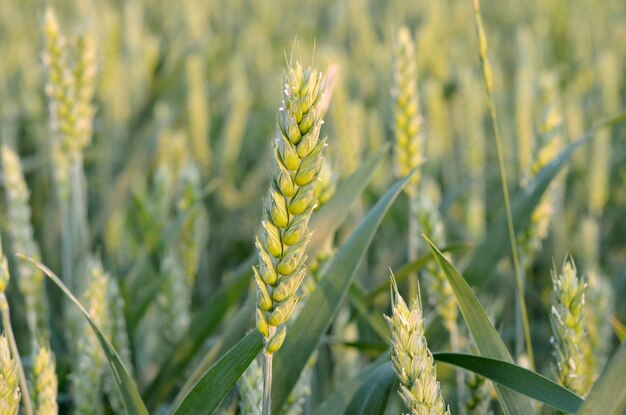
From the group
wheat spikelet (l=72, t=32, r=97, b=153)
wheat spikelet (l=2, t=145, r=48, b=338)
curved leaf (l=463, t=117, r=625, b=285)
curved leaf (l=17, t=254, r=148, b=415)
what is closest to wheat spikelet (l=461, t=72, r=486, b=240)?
curved leaf (l=463, t=117, r=625, b=285)

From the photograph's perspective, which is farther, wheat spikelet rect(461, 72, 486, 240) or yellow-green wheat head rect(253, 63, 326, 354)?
wheat spikelet rect(461, 72, 486, 240)

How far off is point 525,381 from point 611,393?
7.3 inches

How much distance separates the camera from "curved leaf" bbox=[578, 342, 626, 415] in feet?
2.78

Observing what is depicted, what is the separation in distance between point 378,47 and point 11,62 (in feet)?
6.33

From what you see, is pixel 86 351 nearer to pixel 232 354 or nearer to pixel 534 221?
pixel 232 354

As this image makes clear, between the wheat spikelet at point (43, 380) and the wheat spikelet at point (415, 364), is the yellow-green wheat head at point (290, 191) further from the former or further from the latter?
the wheat spikelet at point (43, 380)

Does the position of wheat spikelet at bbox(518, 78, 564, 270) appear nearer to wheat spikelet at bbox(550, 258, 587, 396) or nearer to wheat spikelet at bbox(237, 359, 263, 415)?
wheat spikelet at bbox(550, 258, 587, 396)

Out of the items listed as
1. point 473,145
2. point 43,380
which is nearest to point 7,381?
point 43,380

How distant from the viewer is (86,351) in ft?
4.39

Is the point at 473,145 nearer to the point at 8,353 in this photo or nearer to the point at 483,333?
the point at 483,333

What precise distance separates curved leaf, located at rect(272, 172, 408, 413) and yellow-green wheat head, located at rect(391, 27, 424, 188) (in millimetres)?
387

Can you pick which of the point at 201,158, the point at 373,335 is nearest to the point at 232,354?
the point at 373,335

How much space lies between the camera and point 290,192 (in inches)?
34.1

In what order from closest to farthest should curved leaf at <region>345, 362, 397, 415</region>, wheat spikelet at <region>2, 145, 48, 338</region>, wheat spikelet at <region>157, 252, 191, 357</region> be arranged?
curved leaf at <region>345, 362, 397, 415</region> → wheat spikelet at <region>2, 145, 48, 338</region> → wheat spikelet at <region>157, 252, 191, 357</region>
